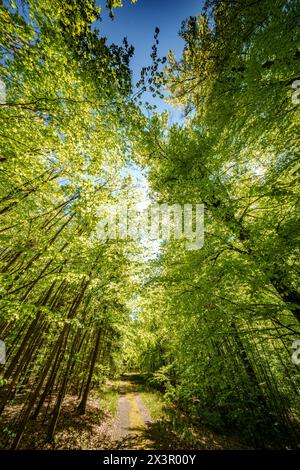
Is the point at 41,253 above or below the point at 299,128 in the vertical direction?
below

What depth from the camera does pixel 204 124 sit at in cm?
579

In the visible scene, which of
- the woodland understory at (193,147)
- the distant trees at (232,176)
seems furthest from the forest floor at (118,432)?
the distant trees at (232,176)

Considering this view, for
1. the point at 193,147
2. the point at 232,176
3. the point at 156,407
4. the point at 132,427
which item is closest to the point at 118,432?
the point at 132,427

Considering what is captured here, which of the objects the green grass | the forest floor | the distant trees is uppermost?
the distant trees

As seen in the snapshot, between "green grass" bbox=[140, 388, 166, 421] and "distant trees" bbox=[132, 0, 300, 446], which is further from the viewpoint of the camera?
"green grass" bbox=[140, 388, 166, 421]

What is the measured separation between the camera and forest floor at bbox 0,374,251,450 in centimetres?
858

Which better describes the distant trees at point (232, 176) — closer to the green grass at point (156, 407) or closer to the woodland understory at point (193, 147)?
the woodland understory at point (193, 147)

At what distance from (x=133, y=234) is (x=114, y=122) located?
16.6ft

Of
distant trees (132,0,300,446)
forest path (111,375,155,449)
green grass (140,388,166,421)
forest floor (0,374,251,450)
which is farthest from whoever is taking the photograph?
green grass (140,388,166,421)

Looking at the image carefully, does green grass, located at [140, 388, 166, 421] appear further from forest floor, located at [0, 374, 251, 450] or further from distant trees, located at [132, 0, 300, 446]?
distant trees, located at [132, 0, 300, 446]

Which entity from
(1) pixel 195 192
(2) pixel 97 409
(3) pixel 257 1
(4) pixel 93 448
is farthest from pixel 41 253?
(2) pixel 97 409

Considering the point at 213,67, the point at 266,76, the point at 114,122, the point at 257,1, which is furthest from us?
the point at 114,122

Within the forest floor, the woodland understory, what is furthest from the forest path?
the woodland understory

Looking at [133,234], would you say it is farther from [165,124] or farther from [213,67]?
[213,67]
